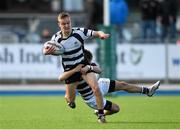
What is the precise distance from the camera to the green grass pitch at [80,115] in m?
13.1

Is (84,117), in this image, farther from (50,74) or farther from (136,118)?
(50,74)

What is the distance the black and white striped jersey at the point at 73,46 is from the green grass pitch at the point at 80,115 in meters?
1.00

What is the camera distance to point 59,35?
45.1 ft

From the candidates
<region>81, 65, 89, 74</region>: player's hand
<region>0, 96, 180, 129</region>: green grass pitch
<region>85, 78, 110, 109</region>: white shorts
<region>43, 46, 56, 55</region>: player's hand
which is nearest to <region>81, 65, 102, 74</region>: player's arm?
<region>81, 65, 89, 74</region>: player's hand

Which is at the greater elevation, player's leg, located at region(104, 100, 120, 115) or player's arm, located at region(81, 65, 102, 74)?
player's arm, located at region(81, 65, 102, 74)

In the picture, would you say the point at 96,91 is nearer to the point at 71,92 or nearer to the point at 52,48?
the point at 71,92

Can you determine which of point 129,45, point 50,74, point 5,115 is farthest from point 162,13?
point 5,115

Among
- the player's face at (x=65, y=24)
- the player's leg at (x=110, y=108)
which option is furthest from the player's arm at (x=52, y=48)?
the player's leg at (x=110, y=108)

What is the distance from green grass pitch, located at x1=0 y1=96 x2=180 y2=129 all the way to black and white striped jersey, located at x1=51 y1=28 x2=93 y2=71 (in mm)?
1002

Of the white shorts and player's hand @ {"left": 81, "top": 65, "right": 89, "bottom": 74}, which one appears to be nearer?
player's hand @ {"left": 81, "top": 65, "right": 89, "bottom": 74}

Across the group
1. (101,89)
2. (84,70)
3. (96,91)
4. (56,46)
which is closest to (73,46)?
(56,46)

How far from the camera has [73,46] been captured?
13656 mm

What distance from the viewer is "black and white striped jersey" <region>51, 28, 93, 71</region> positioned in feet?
44.8

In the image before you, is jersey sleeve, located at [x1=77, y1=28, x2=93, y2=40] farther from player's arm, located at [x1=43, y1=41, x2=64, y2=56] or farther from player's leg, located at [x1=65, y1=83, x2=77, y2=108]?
player's leg, located at [x1=65, y1=83, x2=77, y2=108]
